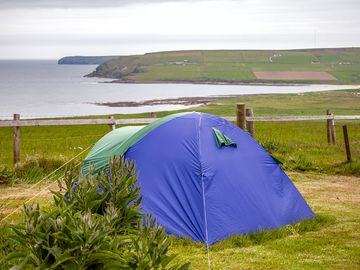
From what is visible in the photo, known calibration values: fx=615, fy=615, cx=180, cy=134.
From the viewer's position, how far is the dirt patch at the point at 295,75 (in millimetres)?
145250

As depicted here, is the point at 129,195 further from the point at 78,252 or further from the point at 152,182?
the point at 152,182

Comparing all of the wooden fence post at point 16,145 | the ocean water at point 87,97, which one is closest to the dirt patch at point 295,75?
the ocean water at point 87,97

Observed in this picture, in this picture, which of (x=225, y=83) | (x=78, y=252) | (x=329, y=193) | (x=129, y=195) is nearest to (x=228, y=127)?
(x=329, y=193)

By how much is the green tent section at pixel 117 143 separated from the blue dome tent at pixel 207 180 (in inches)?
0.9

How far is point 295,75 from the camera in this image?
15400 cm

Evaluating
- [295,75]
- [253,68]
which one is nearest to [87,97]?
[295,75]

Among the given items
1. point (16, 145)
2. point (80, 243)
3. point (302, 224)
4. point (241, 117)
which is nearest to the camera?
point (80, 243)

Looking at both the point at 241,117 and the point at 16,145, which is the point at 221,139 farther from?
the point at 16,145

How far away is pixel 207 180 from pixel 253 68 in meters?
165

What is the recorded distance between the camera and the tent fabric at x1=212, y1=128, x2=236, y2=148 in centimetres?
944

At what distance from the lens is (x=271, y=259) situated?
8062mm

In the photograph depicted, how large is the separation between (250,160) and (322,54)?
18727cm

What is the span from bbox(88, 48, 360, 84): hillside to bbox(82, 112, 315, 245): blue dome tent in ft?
419

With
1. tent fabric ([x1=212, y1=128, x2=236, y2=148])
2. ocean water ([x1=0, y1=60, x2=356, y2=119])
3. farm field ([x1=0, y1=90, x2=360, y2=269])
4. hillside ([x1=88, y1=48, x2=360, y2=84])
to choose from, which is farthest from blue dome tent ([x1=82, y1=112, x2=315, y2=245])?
hillside ([x1=88, y1=48, x2=360, y2=84])
